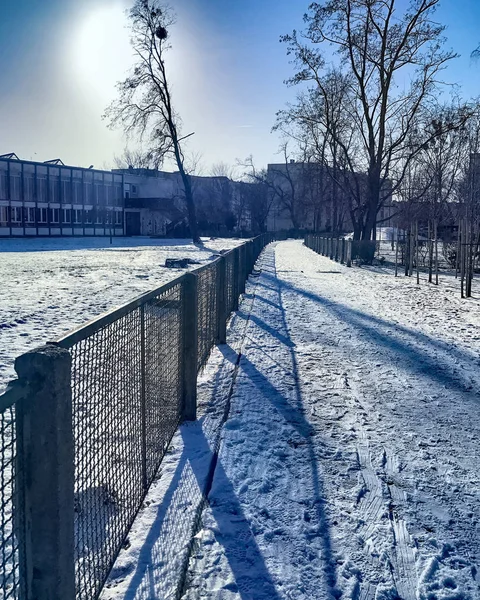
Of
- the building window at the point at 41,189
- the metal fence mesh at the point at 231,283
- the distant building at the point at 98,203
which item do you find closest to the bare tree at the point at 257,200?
the distant building at the point at 98,203

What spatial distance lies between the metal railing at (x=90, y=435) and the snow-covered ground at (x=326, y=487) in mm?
232

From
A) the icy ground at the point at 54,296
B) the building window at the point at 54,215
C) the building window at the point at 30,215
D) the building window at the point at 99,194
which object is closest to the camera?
the icy ground at the point at 54,296

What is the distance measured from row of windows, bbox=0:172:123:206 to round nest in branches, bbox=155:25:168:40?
19615mm

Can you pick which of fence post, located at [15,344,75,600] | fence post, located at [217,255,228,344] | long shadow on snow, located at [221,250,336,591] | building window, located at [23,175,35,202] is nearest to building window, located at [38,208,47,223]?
building window, located at [23,175,35,202]

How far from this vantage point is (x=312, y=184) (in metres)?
71.9

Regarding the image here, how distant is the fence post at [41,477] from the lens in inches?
71.5

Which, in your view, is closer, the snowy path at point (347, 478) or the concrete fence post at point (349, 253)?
the snowy path at point (347, 478)

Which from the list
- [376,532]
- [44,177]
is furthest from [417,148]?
[44,177]

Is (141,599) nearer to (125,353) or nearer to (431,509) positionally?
(125,353)

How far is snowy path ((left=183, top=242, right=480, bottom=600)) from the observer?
113 inches

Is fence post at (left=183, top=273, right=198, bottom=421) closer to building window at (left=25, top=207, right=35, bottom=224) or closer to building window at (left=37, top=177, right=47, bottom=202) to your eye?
building window at (left=25, top=207, right=35, bottom=224)

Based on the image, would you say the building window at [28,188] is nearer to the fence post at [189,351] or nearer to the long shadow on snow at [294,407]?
the long shadow on snow at [294,407]

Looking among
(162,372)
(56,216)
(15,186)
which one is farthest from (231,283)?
(56,216)

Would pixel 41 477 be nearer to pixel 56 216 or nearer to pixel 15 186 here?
pixel 15 186
